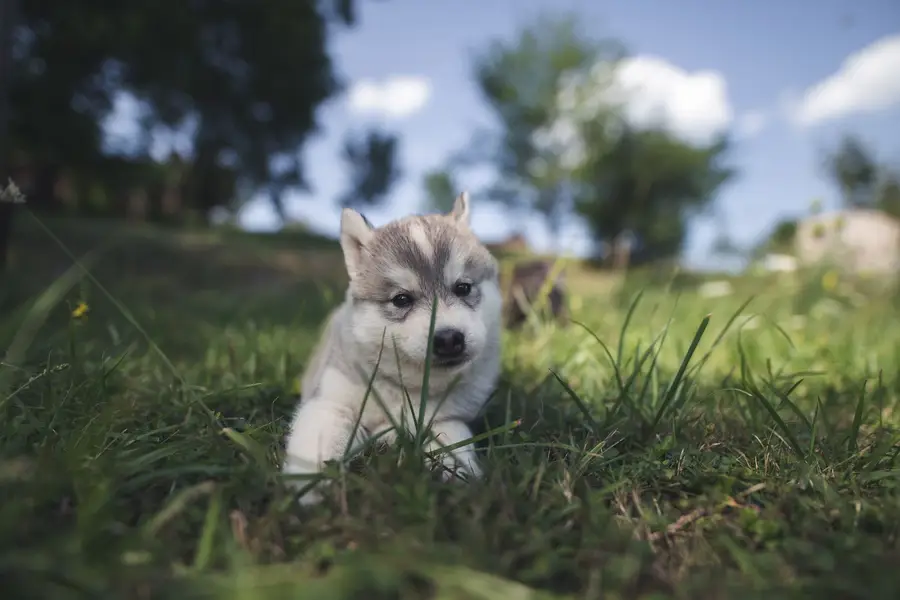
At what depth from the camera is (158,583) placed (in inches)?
43.4

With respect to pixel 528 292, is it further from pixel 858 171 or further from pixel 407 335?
pixel 858 171

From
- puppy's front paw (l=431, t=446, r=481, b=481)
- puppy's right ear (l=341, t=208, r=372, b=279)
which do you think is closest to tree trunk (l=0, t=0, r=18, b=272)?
puppy's right ear (l=341, t=208, r=372, b=279)

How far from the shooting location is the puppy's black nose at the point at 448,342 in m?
1.96

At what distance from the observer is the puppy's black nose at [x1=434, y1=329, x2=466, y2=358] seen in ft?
6.43

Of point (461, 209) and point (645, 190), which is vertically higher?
point (645, 190)

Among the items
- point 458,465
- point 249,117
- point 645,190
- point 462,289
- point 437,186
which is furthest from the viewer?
point 437,186

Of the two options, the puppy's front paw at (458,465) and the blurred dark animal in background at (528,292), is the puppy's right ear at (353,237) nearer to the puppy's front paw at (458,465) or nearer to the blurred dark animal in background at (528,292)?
the puppy's front paw at (458,465)

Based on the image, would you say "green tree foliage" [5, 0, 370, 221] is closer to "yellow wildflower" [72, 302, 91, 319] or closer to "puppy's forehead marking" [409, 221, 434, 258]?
"yellow wildflower" [72, 302, 91, 319]

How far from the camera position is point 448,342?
1968mm

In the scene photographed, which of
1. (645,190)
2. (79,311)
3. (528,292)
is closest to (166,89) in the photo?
(528,292)

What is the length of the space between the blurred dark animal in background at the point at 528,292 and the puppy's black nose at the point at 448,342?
2810 millimetres

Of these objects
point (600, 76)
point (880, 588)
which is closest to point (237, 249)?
point (880, 588)

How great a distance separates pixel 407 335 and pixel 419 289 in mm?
214

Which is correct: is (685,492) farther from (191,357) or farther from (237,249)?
(237,249)
